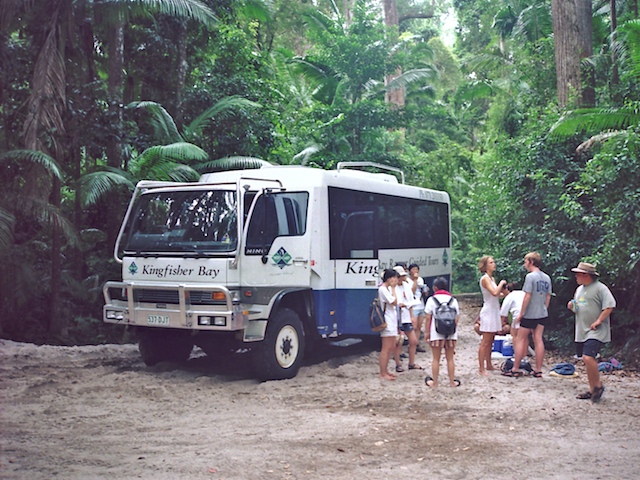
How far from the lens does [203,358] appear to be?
12.1 m

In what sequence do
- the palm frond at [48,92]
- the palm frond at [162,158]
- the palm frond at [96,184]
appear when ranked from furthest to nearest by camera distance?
the palm frond at [162,158] → the palm frond at [48,92] → the palm frond at [96,184]

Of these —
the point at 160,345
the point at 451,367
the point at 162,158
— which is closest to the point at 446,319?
the point at 451,367

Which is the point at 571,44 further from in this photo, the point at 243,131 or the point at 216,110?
the point at 216,110

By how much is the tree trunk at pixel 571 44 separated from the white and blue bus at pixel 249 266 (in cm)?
586

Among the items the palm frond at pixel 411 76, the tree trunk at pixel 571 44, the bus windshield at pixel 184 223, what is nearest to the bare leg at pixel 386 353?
the bus windshield at pixel 184 223

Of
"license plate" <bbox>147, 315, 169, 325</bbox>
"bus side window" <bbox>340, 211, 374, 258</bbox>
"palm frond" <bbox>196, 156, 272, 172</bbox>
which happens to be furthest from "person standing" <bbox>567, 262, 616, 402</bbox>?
"palm frond" <bbox>196, 156, 272, 172</bbox>

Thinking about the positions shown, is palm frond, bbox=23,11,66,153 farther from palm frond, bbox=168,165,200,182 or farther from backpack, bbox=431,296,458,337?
backpack, bbox=431,296,458,337

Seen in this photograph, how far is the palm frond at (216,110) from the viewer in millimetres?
17594

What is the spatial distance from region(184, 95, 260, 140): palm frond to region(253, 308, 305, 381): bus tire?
829 cm

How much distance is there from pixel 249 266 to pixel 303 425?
3.10 meters

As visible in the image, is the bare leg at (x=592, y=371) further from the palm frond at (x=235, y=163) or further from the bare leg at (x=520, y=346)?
the palm frond at (x=235, y=163)

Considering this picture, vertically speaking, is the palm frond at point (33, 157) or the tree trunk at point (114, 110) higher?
the tree trunk at point (114, 110)

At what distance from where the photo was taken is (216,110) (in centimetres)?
1772

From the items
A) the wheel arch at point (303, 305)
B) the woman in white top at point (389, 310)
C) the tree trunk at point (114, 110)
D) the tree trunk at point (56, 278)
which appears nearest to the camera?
the woman in white top at point (389, 310)
